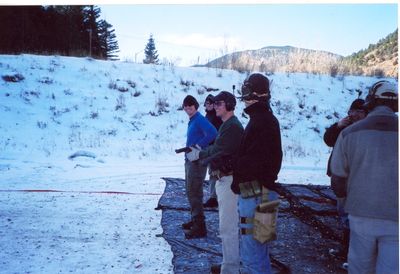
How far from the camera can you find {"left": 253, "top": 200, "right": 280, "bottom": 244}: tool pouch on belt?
280 centimetres

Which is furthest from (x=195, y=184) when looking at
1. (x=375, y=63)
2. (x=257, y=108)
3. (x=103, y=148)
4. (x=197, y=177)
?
(x=375, y=63)

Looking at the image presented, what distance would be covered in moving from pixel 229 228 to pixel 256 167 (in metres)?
0.81

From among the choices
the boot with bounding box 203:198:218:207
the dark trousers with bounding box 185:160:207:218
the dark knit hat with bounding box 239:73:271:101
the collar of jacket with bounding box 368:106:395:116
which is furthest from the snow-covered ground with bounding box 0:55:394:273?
the collar of jacket with bounding box 368:106:395:116

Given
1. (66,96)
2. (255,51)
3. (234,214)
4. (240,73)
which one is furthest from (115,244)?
(255,51)

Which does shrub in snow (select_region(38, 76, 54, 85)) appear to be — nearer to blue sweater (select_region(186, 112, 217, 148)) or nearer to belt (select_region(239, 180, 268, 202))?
blue sweater (select_region(186, 112, 217, 148))

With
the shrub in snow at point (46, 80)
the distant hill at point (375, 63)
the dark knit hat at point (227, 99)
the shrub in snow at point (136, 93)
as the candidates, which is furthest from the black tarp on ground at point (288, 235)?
the distant hill at point (375, 63)

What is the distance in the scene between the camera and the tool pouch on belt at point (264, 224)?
2803mm

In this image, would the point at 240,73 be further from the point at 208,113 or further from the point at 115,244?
the point at 115,244

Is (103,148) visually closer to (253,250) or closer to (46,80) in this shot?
(46,80)

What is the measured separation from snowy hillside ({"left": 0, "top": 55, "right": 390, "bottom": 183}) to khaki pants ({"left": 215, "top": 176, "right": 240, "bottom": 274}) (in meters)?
6.41

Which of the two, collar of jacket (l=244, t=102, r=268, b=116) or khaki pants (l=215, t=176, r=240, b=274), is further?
khaki pants (l=215, t=176, r=240, b=274)

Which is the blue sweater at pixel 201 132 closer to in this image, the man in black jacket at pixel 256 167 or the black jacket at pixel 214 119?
the black jacket at pixel 214 119

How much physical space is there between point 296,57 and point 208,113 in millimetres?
13550

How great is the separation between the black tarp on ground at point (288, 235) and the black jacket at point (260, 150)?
0.25 meters
